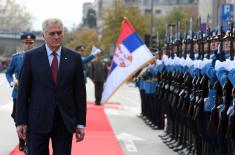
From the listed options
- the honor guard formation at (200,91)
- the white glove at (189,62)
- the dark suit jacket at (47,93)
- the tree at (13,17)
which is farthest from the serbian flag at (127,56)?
the tree at (13,17)

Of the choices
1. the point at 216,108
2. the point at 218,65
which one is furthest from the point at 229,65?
the point at 216,108

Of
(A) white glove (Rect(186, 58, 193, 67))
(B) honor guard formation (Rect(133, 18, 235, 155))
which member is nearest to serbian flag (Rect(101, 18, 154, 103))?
(B) honor guard formation (Rect(133, 18, 235, 155))

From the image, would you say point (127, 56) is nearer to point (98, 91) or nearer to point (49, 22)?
point (98, 91)

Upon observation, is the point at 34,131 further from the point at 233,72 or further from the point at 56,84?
the point at 233,72

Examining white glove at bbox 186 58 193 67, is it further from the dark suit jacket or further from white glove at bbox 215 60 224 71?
the dark suit jacket

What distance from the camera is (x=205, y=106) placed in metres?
9.47

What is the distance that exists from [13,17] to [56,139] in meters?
135

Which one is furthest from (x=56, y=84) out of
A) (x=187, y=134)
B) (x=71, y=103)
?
(x=187, y=134)

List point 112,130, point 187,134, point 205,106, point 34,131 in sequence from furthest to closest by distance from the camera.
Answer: point 112,130
point 187,134
point 205,106
point 34,131

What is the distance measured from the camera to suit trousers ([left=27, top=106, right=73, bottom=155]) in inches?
277

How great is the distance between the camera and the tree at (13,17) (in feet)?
442

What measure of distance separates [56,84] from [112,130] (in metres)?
9.19

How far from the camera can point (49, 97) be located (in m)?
7.00

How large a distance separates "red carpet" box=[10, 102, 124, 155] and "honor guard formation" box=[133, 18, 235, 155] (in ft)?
3.32
